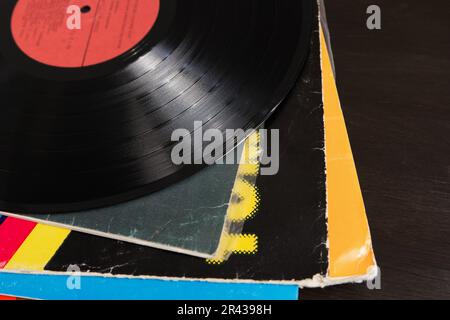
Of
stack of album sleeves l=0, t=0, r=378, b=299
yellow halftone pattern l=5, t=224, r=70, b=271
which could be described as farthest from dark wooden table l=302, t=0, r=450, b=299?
yellow halftone pattern l=5, t=224, r=70, b=271

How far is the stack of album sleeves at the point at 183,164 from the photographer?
49 centimetres

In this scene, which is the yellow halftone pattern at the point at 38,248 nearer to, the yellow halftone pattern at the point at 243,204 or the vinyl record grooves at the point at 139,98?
the vinyl record grooves at the point at 139,98

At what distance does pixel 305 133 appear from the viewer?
0.57 metres

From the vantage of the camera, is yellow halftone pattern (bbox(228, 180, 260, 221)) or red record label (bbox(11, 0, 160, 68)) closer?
yellow halftone pattern (bbox(228, 180, 260, 221))

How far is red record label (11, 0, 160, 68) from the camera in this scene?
63cm

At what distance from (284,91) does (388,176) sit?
6.1 inches

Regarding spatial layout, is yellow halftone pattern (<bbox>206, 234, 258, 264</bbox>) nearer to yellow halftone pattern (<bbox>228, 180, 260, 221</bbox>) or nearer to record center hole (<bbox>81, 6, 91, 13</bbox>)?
yellow halftone pattern (<bbox>228, 180, 260, 221</bbox>)

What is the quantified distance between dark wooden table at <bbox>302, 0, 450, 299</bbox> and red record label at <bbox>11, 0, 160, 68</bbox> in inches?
10.7

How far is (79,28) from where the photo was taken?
0.67 metres

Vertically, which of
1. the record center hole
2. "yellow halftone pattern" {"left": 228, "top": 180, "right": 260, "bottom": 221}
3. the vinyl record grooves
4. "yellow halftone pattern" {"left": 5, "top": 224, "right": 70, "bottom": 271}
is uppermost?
the record center hole

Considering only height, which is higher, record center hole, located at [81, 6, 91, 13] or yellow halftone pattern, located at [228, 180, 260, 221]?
record center hole, located at [81, 6, 91, 13]
